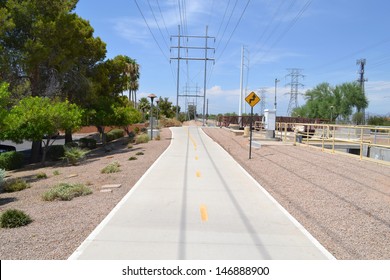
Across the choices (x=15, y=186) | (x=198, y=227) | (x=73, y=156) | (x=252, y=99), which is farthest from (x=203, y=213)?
(x=73, y=156)

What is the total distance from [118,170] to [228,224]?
29.2 feet

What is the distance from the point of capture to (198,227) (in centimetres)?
736

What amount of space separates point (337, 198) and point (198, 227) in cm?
472

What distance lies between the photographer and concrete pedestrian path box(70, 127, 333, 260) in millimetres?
5957

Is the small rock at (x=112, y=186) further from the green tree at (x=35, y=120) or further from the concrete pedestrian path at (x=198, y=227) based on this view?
the green tree at (x=35, y=120)

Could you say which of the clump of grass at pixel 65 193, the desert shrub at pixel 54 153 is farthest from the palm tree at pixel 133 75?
the clump of grass at pixel 65 193

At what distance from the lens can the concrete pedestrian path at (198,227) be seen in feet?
19.5

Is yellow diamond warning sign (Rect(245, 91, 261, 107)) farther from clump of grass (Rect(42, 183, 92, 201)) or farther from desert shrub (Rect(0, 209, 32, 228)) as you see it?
desert shrub (Rect(0, 209, 32, 228))

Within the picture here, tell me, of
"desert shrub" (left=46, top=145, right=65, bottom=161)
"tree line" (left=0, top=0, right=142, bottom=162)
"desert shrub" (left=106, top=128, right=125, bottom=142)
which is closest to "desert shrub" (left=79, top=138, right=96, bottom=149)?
"tree line" (left=0, top=0, right=142, bottom=162)

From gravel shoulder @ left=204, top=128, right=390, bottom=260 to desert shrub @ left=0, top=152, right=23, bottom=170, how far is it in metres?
13.4

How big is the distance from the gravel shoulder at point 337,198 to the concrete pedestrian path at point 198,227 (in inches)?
16.6

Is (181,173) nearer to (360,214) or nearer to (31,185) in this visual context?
(31,185)

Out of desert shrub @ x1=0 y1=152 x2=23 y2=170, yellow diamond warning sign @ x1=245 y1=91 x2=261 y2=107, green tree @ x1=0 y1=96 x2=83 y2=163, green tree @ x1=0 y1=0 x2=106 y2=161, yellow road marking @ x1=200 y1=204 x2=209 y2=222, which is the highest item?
green tree @ x1=0 y1=0 x2=106 y2=161

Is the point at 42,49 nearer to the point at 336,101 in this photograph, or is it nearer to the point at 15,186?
the point at 15,186
